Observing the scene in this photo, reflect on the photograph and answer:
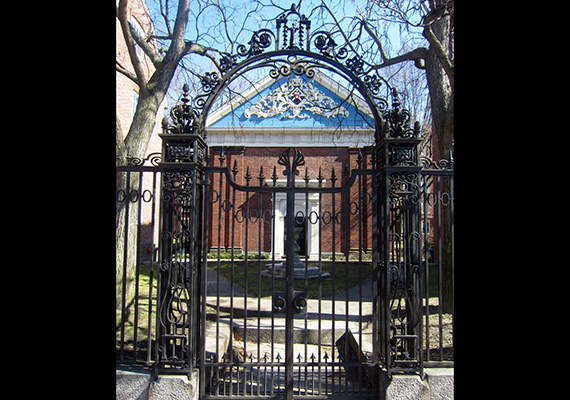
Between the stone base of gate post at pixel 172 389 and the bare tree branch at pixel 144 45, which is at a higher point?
the bare tree branch at pixel 144 45

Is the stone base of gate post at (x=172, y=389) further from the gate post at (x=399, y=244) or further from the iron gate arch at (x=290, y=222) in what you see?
the gate post at (x=399, y=244)

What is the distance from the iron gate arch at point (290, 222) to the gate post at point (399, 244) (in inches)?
0.5

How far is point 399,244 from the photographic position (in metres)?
4.64

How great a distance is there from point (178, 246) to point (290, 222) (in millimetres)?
1394

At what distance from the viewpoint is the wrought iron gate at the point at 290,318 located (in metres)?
4.56

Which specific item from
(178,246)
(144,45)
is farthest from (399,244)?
(144,45)

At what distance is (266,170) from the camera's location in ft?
60.7

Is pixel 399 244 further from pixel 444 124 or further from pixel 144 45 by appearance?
pixel 144 45

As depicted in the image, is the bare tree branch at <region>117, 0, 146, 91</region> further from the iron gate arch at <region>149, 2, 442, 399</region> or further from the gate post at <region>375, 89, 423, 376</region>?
the gate post at <region>375, 89, 423, 376</region>

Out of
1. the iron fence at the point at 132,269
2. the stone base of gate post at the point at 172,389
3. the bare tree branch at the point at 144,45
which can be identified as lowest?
the stone base of gate post at the point at 172,389

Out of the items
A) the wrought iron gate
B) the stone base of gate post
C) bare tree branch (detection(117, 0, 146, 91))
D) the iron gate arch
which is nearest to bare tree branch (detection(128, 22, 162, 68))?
bare tree branch (detection(117, 0, 146, 91))

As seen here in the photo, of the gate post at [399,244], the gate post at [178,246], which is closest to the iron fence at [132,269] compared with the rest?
the gate post at [178,246]
